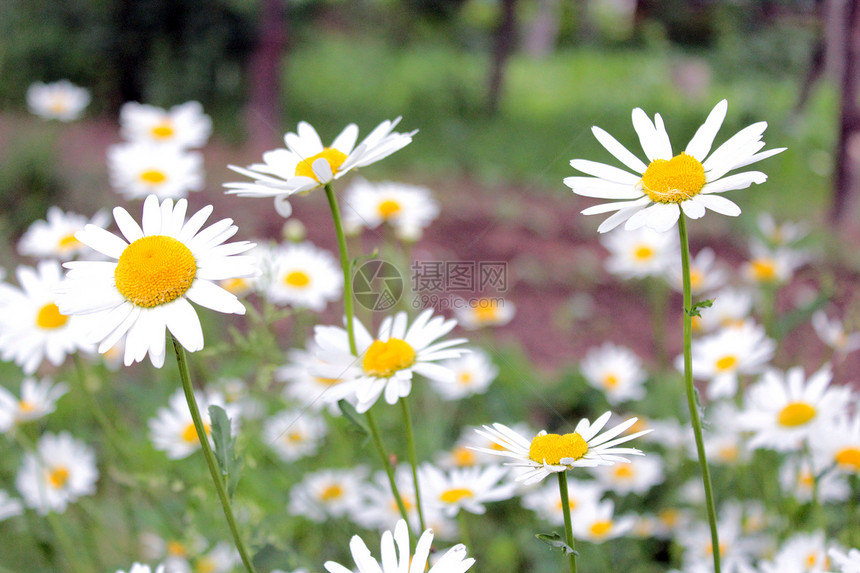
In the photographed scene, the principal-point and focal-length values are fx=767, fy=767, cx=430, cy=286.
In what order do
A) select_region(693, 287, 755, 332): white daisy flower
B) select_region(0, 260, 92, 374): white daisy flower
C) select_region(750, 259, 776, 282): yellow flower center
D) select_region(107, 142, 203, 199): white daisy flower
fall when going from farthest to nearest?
select_region(693, 287, 755, 332): white daisy flower, select_region(750, 259, 776, 282): yellow flower center, select_region(107, 142, 203, 199): white daisy flower, select_region(0, 260, 92, 374): white daisy flower

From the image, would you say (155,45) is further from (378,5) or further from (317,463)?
(317,463)

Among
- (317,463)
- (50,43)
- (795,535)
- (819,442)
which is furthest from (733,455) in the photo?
(50,43)

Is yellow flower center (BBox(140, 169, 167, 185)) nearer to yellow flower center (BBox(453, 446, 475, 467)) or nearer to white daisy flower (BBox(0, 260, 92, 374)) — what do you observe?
white daisy flower (BBox(0, 260, 92, 374))

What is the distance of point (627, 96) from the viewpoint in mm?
4117

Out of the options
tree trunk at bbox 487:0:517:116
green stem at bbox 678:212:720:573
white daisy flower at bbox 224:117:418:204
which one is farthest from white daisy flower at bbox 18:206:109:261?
tree trunk at bbox 487:0:517:116

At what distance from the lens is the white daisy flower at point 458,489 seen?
805 millimetres

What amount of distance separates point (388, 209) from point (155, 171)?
0.42 m

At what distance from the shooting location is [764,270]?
139cm

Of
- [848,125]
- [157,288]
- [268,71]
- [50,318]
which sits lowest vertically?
[50,318]

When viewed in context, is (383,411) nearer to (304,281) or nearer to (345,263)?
(304,281)

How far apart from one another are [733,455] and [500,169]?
2.93 meters

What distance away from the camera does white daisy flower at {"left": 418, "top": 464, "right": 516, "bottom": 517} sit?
31.7 inches

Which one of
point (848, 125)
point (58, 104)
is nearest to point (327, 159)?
point (58, 104)

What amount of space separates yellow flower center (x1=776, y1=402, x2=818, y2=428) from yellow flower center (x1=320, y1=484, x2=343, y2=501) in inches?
24.4
